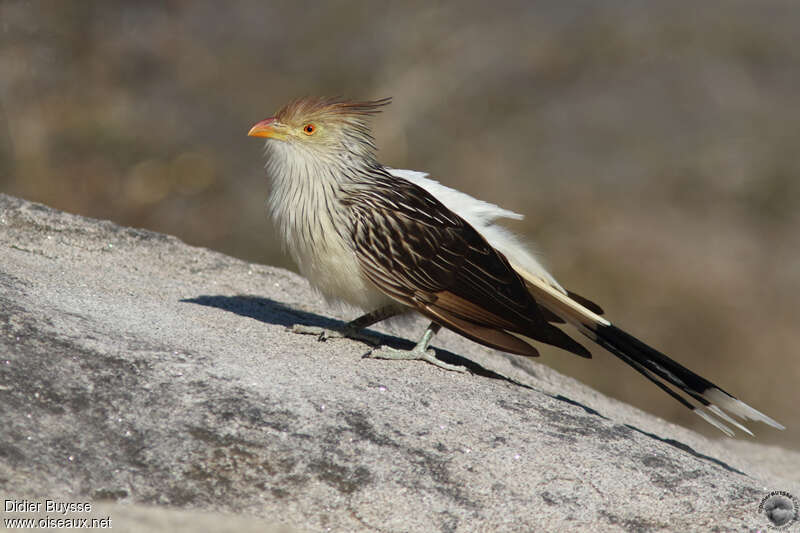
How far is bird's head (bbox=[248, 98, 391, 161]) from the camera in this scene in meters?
5.28

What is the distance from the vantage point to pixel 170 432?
376cm

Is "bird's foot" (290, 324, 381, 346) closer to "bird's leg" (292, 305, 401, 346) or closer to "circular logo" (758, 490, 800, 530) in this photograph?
"bird's leg" (292, 305, 401, 346)

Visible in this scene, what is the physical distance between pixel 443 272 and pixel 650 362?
1.20m

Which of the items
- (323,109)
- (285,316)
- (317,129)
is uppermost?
(323,109)

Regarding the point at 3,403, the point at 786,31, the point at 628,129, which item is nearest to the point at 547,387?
the point at 3,403

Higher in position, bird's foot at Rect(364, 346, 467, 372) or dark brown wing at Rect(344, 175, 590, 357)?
dark brown wing at Rect(344, 175, 590, 357)

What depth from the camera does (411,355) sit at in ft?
16.6

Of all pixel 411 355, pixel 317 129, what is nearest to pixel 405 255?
pixel 411 355

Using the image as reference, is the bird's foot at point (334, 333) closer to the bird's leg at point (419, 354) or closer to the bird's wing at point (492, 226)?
the bird's leg at point (419, 354)

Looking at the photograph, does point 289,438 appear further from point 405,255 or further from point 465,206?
point 465,206

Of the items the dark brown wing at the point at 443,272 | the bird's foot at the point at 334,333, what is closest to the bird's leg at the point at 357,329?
the bird's foot at the point at 334,333

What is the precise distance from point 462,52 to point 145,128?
3669 mm

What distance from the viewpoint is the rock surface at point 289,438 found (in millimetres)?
3570

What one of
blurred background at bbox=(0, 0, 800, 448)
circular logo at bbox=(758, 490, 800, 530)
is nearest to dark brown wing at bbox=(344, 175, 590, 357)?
circular logo at bbox=(758, 490, 800, 530)
